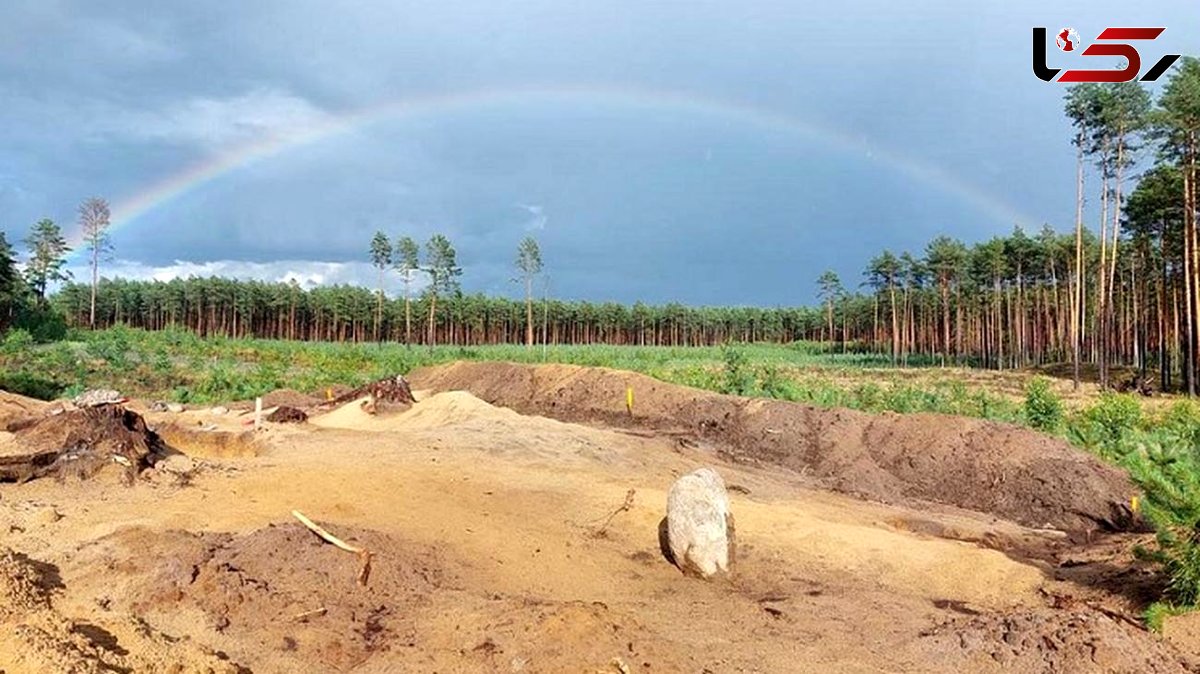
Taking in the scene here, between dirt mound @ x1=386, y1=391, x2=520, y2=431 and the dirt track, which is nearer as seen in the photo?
the dirt track

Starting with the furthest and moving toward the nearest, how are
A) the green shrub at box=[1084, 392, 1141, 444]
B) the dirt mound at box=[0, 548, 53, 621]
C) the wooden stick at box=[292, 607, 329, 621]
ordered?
the green shrub at box=[1084, 392, 1141, 444] < the wooden stick at box=[292, 607, 329, 621] < the dirt mound at box=[0, 548, 53, 621]

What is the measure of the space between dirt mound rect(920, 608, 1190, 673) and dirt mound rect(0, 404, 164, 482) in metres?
9.33

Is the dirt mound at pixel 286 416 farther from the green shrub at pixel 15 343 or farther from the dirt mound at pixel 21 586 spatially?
the green shrub at pixel 15 343

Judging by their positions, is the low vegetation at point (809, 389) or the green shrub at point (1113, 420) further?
the green shrub at point (1113, 420)

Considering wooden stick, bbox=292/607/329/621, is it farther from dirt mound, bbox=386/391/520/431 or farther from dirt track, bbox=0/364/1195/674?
dirt mound, bbox=386/391/520/431


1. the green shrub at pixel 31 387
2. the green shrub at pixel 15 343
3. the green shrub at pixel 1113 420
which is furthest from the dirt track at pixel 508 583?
the green shrub at pixel 15 343

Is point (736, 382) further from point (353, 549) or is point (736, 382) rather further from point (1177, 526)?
point (353, 549)

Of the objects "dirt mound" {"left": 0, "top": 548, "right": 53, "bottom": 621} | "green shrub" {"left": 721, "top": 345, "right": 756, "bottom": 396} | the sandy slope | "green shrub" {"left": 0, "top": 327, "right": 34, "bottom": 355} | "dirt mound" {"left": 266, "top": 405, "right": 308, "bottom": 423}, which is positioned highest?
"green shrub" {"left": 0, "top": 327, "right": 34, "bottom": 355}

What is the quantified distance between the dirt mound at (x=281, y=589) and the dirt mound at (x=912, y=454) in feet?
32.1

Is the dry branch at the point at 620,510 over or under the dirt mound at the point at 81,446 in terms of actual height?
under

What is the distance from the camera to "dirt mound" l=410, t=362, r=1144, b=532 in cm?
1333

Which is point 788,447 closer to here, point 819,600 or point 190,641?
point 819,600

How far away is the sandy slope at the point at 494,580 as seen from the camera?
5.50m

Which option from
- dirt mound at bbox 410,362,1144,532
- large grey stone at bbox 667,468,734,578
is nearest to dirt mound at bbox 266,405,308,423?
dirt mound at bbox 410,362,1144,532
